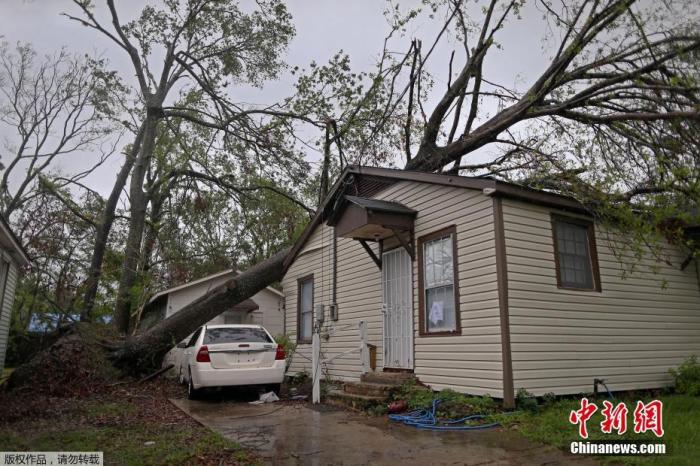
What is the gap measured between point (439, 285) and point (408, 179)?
2217 mm

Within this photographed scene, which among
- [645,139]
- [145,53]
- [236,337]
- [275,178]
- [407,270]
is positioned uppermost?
[145,53]

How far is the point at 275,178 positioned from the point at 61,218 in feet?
39.9

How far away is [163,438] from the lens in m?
6.32


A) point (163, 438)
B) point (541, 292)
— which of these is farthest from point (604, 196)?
point (163, 438)

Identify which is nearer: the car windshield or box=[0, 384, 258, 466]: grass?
box=[0, 384, 258, 466]: grass

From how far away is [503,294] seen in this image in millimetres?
7320

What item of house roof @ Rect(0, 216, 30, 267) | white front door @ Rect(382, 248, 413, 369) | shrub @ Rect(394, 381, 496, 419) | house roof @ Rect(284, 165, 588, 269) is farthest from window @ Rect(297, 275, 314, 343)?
house roof @ Rect(0, 216, 30, 267)

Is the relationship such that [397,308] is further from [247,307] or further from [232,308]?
[232,308]

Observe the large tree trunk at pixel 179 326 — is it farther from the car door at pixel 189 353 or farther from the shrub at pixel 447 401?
the shrub at pixel 447 401

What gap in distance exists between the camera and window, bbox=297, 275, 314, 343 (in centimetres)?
1321

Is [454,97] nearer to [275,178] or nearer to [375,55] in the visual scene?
[375,55]

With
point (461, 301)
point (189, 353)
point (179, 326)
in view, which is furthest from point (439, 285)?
point (179, 326)

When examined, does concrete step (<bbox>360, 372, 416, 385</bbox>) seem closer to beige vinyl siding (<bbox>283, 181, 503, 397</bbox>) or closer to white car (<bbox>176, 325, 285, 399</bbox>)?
beige vinyl siding (<bbox>283, 181, 503, 397</bbox>)

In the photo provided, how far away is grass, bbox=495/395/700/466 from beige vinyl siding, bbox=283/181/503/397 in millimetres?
733
